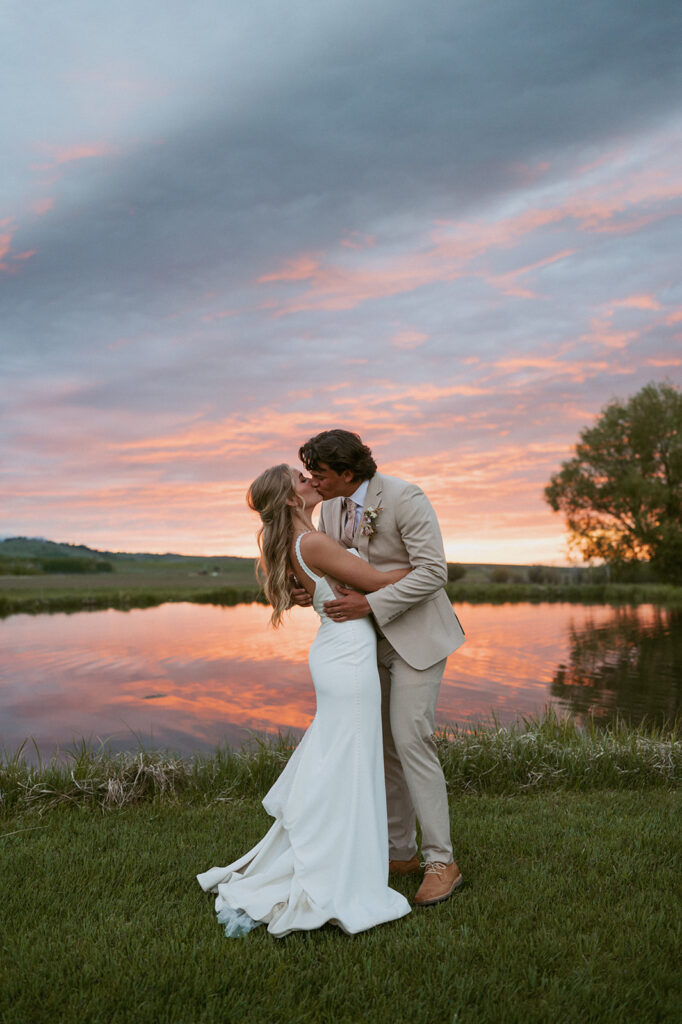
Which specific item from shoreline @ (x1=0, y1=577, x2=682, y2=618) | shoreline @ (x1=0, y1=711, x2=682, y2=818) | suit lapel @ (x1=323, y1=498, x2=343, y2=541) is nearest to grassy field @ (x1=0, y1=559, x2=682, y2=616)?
shoreline @ (x1=0, y1=577, x2=682, y2=618)

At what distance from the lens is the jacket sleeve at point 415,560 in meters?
4.08

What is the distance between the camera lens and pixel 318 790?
380 centimetres

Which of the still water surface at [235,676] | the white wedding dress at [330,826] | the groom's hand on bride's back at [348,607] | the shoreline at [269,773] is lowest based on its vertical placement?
the still water surface at [235,676]

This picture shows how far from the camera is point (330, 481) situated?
4.16 meters

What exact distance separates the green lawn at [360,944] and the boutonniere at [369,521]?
2.05 meters

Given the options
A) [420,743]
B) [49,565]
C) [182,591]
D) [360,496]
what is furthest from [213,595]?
[420,743]

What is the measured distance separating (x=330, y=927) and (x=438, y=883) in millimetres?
683

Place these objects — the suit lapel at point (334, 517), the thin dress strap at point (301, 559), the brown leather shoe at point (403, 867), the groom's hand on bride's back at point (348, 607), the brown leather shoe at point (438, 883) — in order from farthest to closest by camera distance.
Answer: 1. the suit lapel at point (334, 517)
2. the brown leather shoe at point (403, 867)
3. the thin dress strap at point (301, 559)
4. the groom's hand on bride's back at point (348, 607)
5. the brown leather shoe at point (438, 883)

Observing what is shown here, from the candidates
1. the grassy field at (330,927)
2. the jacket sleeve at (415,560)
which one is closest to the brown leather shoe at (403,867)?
the grassy field at (330,927)

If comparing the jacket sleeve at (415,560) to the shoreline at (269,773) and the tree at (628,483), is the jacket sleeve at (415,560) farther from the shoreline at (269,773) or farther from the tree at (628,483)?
the tree at (628,483)

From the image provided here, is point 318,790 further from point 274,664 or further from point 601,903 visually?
point 274,664

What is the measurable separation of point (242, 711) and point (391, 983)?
10160 millimetres

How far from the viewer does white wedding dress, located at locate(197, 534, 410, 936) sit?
3630mm

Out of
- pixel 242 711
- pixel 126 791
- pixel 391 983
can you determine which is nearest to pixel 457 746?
pixel 126 791
